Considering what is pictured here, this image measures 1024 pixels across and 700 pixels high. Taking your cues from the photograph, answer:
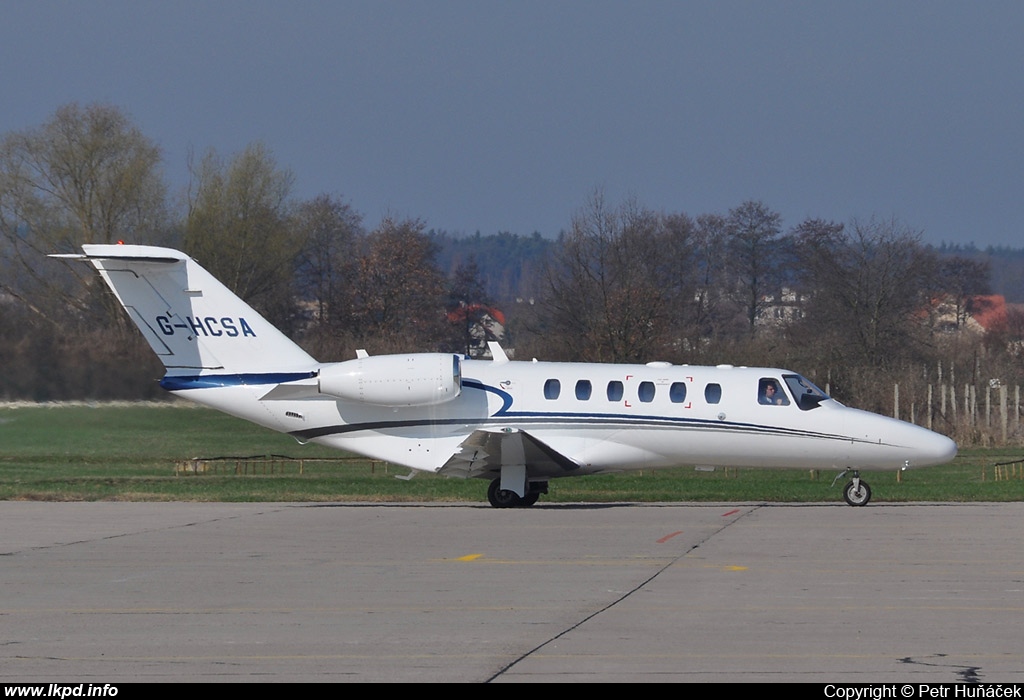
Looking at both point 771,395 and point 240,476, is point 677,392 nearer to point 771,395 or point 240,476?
point 771,395

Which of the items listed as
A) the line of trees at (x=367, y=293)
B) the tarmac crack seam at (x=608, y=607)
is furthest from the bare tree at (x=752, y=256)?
the tarmac crack seam at (x=608, y=607)

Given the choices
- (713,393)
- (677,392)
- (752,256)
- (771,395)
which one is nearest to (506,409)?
(677,392)

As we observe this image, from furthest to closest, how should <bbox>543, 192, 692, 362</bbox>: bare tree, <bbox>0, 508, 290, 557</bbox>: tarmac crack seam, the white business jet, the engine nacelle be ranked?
1. <bbox>543, 192, 692, 362</bbox>: bare tree
2. the white business jet
3. the engine nacelle
4. <bbox>0, 508, 290, 557</bbox>: tarmac crack seam

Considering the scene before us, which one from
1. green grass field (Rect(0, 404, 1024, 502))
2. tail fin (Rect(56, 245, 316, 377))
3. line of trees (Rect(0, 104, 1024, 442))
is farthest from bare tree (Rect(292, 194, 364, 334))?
tail fin (Rect(56, 245, 316, 377))

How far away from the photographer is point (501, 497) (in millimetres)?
22078

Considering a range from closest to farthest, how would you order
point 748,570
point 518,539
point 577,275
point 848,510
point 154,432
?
point 748,570 → point 518,539 → point 848,510 → point 154,432 → point 577,275

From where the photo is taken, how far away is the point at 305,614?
35.4ft

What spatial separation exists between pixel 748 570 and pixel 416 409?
30.4 feet

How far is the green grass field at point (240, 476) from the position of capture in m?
25.3

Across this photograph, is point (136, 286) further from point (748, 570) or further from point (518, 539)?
point (748, 570)

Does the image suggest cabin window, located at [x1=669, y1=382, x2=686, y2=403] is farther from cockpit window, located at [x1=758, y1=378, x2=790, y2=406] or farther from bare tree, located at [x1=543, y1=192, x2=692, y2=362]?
bare tree, located at [x1=543, y1=192, x2=692, y2=362]

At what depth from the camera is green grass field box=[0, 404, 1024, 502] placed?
2530cm

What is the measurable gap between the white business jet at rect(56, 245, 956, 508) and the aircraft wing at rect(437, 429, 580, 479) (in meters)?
0.05

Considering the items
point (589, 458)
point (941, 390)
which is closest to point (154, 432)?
point (589, 458)
